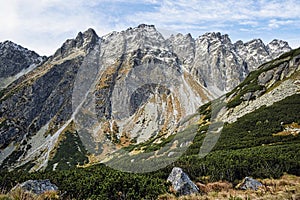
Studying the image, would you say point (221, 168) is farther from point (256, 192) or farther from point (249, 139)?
point (249, 139)

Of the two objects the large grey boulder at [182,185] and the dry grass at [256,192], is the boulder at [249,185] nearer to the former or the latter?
the dry grass at [256,192]

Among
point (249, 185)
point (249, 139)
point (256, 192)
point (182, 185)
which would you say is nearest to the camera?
point (256, 192)

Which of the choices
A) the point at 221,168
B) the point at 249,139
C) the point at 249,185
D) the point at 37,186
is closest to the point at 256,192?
the point at 249,185

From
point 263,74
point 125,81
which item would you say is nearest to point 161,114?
point 125,81

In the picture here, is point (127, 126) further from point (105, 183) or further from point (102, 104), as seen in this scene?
point (105, 183)

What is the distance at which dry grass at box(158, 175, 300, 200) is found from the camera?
16.1 metres

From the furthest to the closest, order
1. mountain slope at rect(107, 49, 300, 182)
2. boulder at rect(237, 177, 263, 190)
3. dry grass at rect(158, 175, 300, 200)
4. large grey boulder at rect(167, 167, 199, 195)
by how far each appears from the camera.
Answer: mountain slope at rect(107, 49, 300, 182), boulder at rect(237, 177, 263, 190), large grey boulder at rect(167, 167, 199, 195), dry grass at rect(158, 175, 300, 200)

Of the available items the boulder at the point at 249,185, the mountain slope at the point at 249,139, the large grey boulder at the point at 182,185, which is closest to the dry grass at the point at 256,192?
the boulder at the point at 249,185

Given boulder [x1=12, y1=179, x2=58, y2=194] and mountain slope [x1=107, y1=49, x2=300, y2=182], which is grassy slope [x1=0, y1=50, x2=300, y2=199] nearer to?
mountain slope [x1=107, y1=49, x2=300, y2=182]

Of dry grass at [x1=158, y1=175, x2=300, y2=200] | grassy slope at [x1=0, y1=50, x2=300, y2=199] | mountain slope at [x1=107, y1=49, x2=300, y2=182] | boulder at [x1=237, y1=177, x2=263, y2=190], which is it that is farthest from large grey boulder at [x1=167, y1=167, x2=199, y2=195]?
mountain slope at [x1=107, y1=49, x2=300, y2=182]

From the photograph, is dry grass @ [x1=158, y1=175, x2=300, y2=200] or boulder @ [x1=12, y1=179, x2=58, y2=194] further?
boulder @ [x1=12, y1=179, x2=58, y2=194]

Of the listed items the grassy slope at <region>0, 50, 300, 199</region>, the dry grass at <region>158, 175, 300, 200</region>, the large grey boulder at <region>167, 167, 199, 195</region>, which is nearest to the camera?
the dry grass at <region>158, 175, 300, 200</region>

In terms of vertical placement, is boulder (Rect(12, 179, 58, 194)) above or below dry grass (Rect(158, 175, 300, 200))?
above

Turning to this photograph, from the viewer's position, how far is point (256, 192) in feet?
63.6
